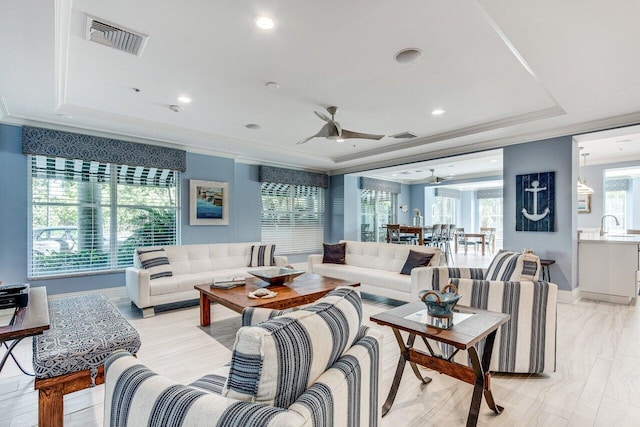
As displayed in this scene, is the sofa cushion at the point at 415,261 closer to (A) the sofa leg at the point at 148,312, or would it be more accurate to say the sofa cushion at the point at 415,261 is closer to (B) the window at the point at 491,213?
(A) the sofa leg at the point at 148,312

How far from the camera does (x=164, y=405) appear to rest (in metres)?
0.90

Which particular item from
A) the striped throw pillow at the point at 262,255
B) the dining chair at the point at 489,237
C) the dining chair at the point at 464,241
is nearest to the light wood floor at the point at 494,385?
the striped throw pillow at the point at 262,255

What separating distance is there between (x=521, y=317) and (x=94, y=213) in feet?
17.7

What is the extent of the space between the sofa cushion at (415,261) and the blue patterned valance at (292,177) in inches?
139

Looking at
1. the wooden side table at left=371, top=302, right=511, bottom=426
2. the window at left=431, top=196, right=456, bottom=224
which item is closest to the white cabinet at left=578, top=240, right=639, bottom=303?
the wooden side table at left=371, top=302, right=511, bottom=426

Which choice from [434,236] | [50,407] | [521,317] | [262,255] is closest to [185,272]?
[262,255]

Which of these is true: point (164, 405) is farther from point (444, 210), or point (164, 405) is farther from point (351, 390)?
point (444, 210)

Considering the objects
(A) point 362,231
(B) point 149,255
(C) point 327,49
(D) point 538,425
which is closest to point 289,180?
(A) point 362,231

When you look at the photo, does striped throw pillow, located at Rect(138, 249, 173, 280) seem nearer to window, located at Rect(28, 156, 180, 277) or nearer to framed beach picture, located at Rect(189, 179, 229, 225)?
window, located at Rect(28, 156, 180, 277)

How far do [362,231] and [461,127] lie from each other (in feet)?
14.5

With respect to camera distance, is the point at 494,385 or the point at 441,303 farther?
the point at 494,385

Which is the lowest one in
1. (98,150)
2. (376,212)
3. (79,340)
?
(79,340)

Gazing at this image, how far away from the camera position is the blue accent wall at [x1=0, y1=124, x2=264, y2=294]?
13.3ft

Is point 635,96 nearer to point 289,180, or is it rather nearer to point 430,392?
point 430,392
